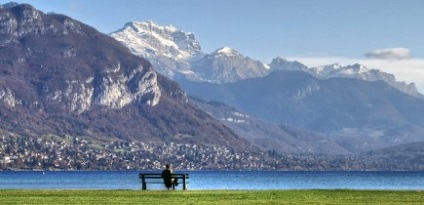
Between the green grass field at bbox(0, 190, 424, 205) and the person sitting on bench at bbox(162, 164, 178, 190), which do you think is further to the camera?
the person sitting on bench at bbox(162, 164, 178, 190)

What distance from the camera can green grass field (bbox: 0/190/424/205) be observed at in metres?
57.5

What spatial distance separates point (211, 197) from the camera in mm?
62344

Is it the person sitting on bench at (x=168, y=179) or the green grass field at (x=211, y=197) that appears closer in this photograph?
the green grass field at (x=211, y=197)

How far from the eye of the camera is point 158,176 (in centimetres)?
7888

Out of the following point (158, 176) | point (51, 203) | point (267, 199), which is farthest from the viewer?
point (158, 176)

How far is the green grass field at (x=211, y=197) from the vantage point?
5753cm

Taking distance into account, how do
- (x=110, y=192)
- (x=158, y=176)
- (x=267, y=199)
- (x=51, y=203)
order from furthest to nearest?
1. (x=158, y=176)
2. (x=110, y=192)
3. (x=267, y=199)
4. (x=51, y=203)

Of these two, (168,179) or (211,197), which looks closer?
(211,197)

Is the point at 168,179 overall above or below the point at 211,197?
above

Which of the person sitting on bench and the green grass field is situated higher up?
the person sitting on bench

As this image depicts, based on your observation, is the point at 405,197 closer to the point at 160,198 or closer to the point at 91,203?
the point at 160,198

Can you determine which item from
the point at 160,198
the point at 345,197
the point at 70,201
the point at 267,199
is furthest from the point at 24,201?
the point at 345,197

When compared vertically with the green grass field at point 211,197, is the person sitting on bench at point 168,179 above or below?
above

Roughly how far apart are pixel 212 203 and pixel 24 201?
10438mm
